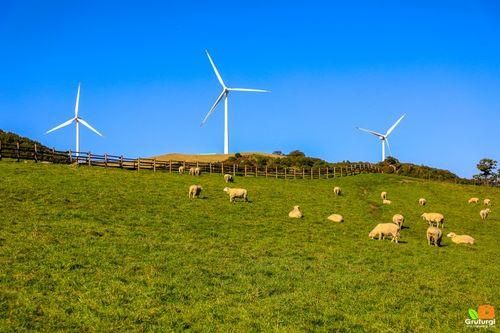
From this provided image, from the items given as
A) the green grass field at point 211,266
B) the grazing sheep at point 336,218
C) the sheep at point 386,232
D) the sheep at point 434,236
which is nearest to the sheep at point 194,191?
the green grass field at point 211,266

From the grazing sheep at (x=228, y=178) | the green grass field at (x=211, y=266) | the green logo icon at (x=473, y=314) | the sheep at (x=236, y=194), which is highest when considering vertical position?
the grazing sheep at (x=228, y=178)

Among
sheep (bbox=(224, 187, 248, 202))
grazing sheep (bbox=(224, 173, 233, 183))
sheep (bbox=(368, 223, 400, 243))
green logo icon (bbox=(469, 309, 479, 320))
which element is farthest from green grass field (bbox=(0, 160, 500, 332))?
grazing sheep (bbox=(224, 173, 233, 183))

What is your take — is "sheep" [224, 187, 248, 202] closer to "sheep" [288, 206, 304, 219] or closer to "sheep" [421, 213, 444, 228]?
"sheep" [288, 206, 304, 219]

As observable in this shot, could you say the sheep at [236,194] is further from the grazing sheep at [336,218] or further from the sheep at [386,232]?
the sheep at [386,232]

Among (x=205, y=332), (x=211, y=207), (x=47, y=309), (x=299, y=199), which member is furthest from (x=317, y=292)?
(x=299, y=199)

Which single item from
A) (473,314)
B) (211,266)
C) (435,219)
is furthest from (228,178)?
(473,314)

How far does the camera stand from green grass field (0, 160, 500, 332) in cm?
1312

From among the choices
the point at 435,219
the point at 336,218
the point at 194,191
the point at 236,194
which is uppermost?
the point at 194,191

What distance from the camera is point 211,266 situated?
59.3 feet

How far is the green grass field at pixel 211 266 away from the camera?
13125 millimetres

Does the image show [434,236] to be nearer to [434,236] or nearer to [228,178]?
[434,236]

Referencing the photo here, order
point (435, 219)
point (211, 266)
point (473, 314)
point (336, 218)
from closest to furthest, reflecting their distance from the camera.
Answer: point (473, 314)
point (211, 266)
point (336, 218)
point (435, 219)

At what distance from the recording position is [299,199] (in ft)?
131

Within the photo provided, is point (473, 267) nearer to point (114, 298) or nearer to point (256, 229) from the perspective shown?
point (256, 229)
